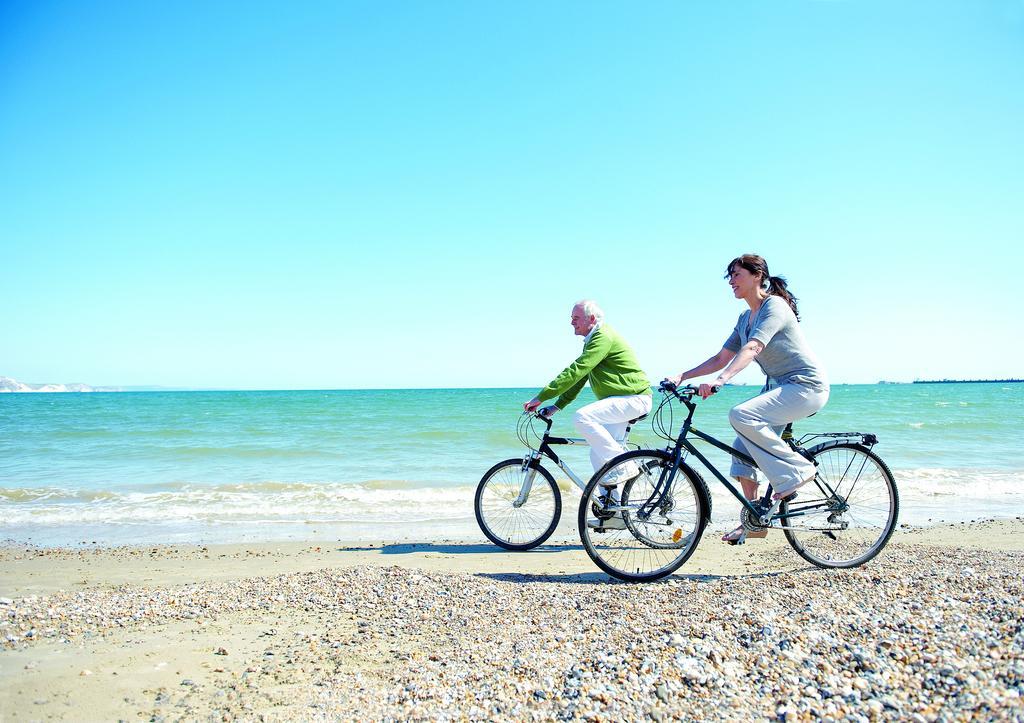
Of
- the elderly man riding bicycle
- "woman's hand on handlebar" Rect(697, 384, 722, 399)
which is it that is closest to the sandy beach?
the elderly man riding bicycle

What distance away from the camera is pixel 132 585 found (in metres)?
5.14

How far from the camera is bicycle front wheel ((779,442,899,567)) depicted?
4.69 m

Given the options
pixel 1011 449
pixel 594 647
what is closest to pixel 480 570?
pixel 594 647

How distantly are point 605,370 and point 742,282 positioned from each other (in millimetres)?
1396

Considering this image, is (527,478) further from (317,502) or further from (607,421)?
(317,502)

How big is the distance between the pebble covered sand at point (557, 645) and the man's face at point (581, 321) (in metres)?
2.14

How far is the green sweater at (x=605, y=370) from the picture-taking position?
17.7 feet

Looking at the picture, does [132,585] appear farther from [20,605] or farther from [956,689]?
[956,689]

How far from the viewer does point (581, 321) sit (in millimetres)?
5691

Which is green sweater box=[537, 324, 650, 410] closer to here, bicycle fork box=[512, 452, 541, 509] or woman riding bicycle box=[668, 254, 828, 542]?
bicycle fork box=[512, 452, 541, 509]

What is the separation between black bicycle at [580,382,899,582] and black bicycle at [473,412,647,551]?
1052 mm

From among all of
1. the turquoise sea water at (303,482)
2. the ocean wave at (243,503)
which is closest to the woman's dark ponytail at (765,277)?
the turquoise sea water at (303,482)

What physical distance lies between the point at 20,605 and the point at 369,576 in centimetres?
221

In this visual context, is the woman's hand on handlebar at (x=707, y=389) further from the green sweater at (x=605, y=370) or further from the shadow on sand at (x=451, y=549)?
the shadow on sand at (x=451, y=549)
